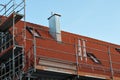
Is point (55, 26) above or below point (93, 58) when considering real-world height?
above

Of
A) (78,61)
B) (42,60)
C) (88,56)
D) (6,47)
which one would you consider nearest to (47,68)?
(42,60)

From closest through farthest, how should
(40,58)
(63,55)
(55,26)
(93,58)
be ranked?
(40,58)
(63,55)
(55,26)
(93,58)

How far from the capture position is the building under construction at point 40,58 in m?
15.1

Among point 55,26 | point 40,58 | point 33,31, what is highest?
point 55,26

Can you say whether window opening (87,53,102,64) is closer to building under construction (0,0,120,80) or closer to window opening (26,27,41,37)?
building under construction (0,0,120,80)

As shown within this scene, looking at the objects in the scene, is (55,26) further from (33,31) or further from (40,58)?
(40,58)

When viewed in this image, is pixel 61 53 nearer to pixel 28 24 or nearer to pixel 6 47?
pixel 6 47

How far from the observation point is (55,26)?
63.1 feet

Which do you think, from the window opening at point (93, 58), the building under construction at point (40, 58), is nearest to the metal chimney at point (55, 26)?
the building under construction at point (40, 58)

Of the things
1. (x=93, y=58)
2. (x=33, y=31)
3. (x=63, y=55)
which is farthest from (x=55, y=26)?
→ (x=63, y=55)

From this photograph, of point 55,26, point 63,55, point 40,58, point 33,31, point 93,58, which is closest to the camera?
point 40,58

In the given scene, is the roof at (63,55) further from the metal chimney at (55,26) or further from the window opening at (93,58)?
the metal chimney at (55,26)

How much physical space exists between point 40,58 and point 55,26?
15.4 ft

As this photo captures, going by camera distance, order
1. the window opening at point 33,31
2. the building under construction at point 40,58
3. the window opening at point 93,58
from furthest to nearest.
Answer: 1. the window opening at point 93,58
2. the window opening at point 33,31
3. the building under construction at point 40,58
